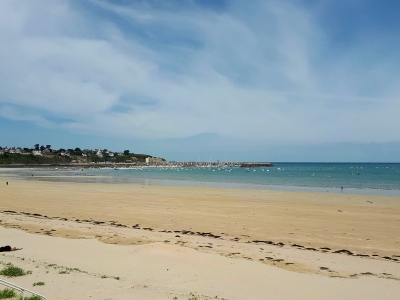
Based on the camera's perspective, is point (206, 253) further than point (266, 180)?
No

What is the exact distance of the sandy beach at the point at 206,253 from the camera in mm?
7328

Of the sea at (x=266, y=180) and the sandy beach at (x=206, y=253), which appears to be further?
the sea at (x=266, y=180)

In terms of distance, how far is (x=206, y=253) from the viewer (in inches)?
418

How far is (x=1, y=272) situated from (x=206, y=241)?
23.8ft

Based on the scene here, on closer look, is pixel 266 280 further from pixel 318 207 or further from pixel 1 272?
pixel 318 207

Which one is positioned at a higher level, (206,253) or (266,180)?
(206,253)

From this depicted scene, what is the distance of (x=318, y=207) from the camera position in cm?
2366

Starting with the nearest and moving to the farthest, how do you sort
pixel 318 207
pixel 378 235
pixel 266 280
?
pixel 266 280 → pixel 378 235 → pixel 318 207

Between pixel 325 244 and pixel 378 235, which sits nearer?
pixel 325 244

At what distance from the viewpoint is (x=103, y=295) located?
21.4 ft

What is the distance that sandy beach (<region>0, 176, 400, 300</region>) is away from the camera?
7.33 meters

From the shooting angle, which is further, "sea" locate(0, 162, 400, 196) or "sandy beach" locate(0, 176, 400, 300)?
"sea" locate(0, 162, 400, 196)

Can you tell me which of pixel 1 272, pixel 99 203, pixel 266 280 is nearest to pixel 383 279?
pixel 266 280

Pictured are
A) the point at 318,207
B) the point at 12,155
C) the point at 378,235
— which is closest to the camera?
the point at 378,235
